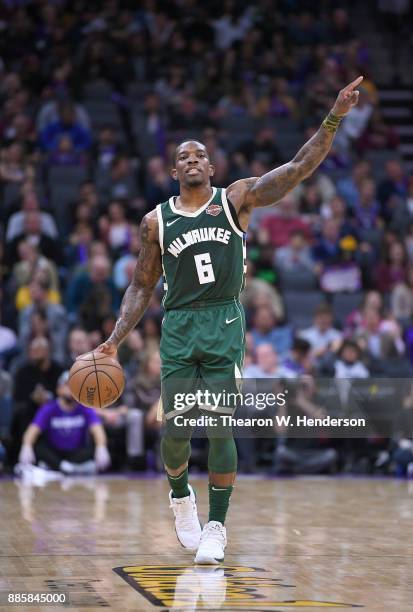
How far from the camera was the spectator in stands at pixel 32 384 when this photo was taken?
502 inches

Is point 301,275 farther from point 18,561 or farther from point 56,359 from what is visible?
point 18,561

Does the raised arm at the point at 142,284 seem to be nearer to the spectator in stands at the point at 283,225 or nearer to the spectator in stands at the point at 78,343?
the spectator in stands at the point at 78,343

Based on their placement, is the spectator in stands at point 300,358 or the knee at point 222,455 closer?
the knee at point 222,455

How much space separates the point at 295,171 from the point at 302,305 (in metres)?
8.91

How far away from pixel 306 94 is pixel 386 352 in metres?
5.68

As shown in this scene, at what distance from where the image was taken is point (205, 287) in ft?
21.6

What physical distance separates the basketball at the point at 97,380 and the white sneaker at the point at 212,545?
2.98ft

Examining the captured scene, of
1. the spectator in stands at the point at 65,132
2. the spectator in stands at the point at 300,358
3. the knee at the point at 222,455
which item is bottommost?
the knee at the point at 222,455

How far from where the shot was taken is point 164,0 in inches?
755

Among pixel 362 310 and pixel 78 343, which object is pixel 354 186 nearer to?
pixel 362 310

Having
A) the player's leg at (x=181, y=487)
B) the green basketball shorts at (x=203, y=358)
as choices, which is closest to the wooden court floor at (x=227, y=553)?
the player's leg at (x=181, y=487)

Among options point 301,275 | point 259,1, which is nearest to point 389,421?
point 301,275

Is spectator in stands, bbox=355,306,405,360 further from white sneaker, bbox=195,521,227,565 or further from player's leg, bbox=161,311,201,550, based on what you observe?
white sneaker, bbox=195,521,227,565

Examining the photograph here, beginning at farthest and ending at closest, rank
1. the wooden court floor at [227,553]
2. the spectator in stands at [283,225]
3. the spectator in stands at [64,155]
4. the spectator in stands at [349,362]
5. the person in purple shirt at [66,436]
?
the spectator in stands at [64,155]
the spectator in stands at [283,225]
the spectator in stands at [349,362]
the person in purple shirt at [66,436]
the wooden court floor at [227,553]
